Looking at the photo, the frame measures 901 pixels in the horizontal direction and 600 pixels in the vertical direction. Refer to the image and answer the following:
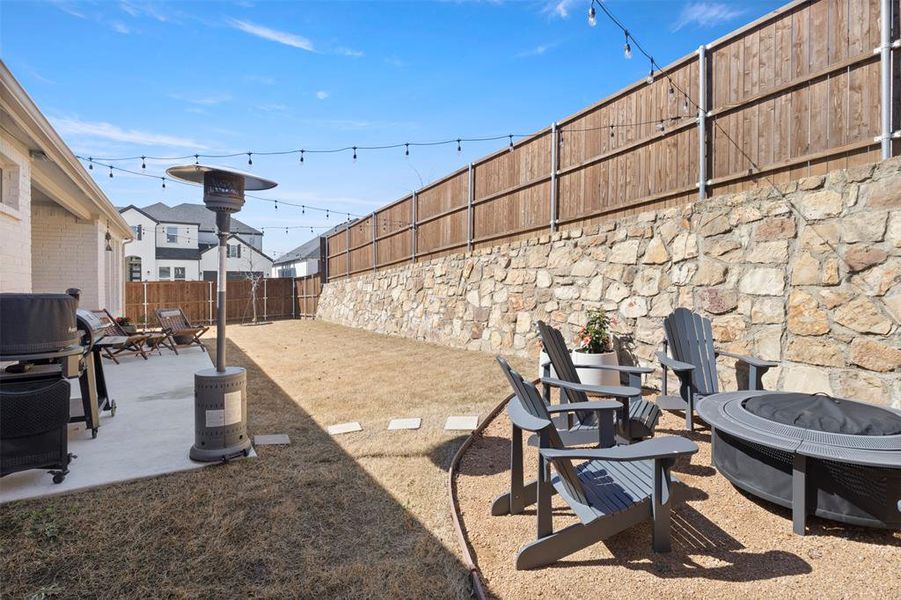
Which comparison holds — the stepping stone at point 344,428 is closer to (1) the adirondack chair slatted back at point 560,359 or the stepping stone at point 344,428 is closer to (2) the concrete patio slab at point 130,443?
(2) the concrete patio slab at point 130,443

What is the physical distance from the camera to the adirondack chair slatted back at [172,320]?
30.5ft

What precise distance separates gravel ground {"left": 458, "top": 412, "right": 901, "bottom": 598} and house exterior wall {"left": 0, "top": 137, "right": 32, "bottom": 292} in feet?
17.2

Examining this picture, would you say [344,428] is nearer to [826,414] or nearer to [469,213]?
[826,414]

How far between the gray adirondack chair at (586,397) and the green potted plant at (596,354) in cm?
110

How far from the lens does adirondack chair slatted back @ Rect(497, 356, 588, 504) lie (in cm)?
197

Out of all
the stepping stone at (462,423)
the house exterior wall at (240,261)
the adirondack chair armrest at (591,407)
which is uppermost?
the house exterior wall at (240,261)

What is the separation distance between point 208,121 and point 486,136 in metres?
4.81

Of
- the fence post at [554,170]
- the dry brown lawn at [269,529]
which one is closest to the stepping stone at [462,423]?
the dry brown lawn at [269,529]

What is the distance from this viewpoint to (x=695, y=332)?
4121 millimetres

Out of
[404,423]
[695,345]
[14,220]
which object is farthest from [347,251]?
[695,345]

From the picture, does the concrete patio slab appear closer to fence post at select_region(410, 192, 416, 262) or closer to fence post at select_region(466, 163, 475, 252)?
fence post at select_region(466, 163, 475, 252)

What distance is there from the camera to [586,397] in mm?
3293

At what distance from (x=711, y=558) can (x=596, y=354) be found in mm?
2921

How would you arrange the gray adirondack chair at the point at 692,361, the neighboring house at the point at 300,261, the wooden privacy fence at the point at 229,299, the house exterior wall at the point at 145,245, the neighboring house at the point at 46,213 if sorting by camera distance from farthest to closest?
the neighboring house at the point at 300,261, the house exterior wall at the point at 145,245, the wooden privacy fence at the point at 229,299, the neighboring house at the point at 46,213, the gray adirondack chair at the point at 692,361
